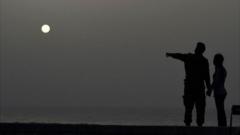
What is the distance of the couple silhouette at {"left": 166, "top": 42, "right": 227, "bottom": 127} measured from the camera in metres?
16.6

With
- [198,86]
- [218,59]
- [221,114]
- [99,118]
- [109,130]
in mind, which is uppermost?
[218,59]

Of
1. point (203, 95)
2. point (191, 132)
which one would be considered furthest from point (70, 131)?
point (203, 95)

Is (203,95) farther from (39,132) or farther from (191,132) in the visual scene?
(39,132)

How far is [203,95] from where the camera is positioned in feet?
54.7

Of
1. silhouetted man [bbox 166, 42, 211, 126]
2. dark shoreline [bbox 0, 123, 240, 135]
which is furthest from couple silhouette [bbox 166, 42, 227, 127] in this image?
dark shoreline [bbox 0, 123, 240, 135]

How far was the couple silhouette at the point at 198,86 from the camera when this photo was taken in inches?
654

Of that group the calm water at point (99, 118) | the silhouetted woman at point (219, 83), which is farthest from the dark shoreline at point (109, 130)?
the calm water at point (99, 118)

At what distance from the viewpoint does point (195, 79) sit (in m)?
16.8

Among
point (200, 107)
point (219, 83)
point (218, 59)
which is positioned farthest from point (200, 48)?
point (200, 107)

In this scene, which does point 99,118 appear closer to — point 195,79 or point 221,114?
point 195,79

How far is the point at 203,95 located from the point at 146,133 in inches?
135

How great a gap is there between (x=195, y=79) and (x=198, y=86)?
0.55 ft

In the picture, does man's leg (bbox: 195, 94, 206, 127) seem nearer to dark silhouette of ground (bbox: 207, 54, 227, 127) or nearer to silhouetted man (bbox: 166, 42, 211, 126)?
silhouetted man (bbox: 166, 42, 211, 126)

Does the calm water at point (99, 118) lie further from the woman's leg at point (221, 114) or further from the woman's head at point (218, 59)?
the woman's leg at point (221, 114)
